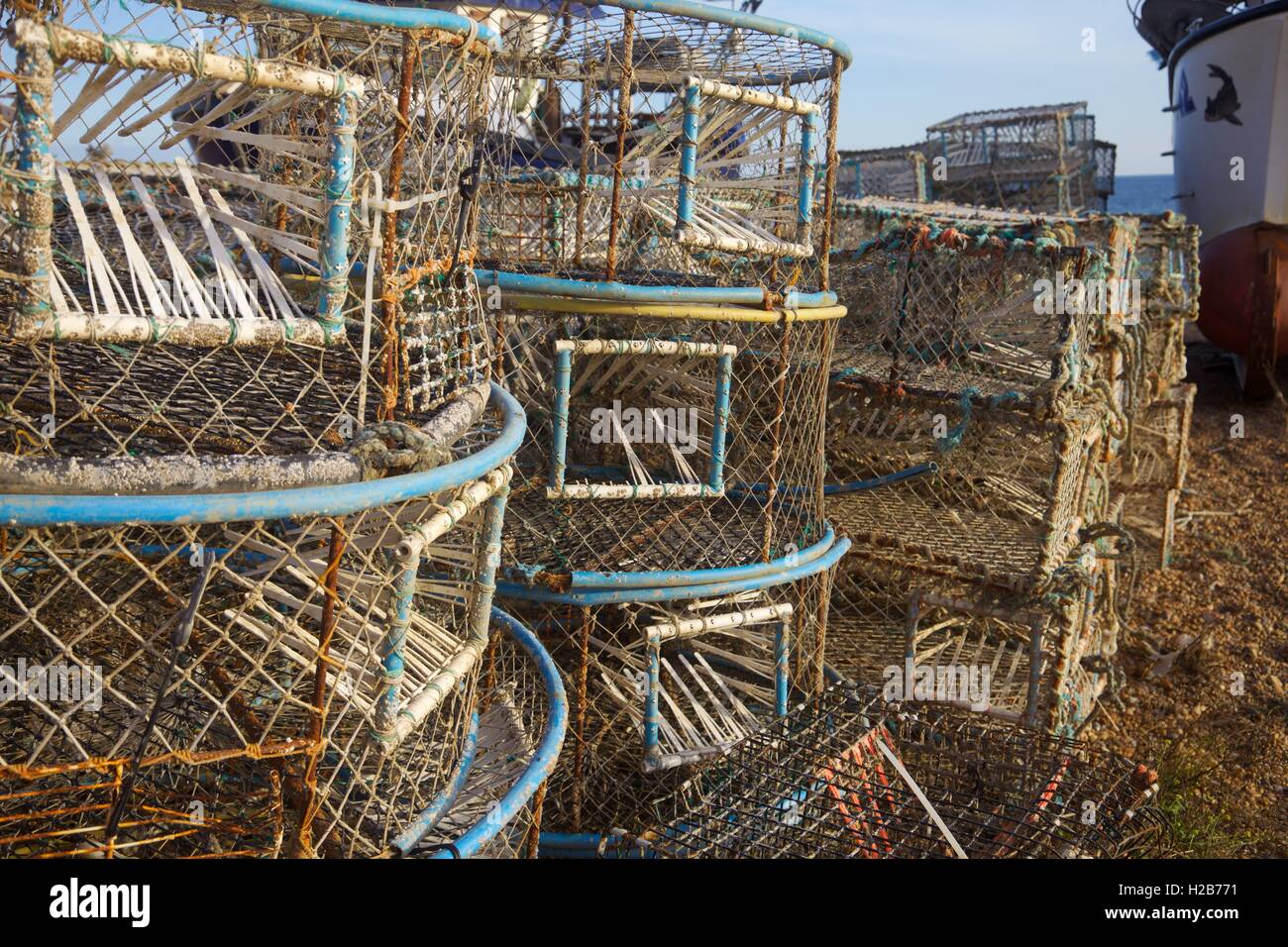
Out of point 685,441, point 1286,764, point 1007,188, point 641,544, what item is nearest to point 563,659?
point 641,544

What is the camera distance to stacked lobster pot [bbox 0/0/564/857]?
187 centimetres

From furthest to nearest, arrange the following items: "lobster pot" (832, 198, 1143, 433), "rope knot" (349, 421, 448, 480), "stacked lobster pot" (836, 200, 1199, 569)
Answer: "stacked lobster pot" (836, 200, 1199, 569) → "lobster pot" (832, 198, 1143, 433) → "rope knot" (349, 421, 448, 480)

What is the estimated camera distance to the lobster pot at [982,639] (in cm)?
504

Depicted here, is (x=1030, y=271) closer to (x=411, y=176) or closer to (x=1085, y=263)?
(x=1085, y=263)

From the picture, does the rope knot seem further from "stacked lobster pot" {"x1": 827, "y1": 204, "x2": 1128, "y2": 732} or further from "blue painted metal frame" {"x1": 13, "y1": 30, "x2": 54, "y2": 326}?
"stacked lobster pot" {"x1": 827, "y1": 204, "x2": 1128, "y2": 732}

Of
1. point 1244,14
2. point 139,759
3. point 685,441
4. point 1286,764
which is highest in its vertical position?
point 1244,14

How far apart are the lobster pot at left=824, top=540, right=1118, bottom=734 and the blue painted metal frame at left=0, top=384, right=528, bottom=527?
8.96ft

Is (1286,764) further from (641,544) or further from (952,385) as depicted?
(641,544)

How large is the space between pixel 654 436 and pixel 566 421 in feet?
3.67

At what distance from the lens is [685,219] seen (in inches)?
148

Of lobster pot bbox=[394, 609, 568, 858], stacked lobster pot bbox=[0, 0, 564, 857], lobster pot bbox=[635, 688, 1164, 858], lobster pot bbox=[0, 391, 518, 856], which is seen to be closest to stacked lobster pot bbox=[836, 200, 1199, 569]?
lobster pot bbox=[635, 688, 1164, 858]

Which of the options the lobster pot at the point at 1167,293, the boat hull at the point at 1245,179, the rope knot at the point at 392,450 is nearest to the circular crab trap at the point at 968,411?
the lobster pot at the point at 1167,293
